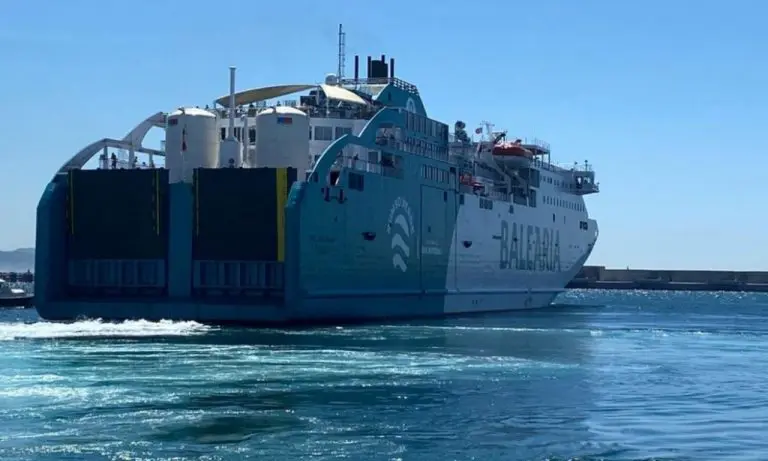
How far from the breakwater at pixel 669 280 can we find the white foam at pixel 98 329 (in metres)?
75.8

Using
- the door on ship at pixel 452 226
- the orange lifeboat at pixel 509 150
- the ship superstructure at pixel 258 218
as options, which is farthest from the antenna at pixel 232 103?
the orange lifeboat at pixel 509 150

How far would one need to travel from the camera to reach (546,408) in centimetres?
1784

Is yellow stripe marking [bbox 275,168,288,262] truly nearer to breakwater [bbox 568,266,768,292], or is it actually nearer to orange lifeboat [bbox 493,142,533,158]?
orange lifeboat [bbox 493,142,533,158]

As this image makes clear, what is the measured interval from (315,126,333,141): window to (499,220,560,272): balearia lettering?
38.4ft

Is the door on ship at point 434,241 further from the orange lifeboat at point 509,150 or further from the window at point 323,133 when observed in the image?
the orange lifeboat at point 509,150

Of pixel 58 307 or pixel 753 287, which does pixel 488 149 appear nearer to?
pixel 58 307

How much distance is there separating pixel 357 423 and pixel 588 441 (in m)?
3.21

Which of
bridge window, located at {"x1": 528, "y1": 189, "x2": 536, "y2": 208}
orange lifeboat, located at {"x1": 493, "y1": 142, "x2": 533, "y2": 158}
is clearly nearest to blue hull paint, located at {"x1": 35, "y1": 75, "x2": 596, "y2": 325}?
orange lifeboat, located at {"x1": 493, "y1": 142, "x2": 533, "y2": 158}

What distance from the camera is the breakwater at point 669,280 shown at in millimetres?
104375

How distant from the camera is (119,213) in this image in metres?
33.7

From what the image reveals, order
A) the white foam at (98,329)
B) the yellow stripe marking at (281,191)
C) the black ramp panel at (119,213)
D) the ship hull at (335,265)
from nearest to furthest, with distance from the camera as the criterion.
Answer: the white foam at (98,329) → the yellow stripe marking at (281,191) → the ship hull at (335,265) → the black ramp panel at (119,213)

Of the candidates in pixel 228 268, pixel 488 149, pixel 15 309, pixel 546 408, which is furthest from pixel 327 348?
pixel 15 309

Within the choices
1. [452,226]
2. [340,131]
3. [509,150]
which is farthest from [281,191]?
[509,150]

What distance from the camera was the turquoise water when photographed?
570 inches
